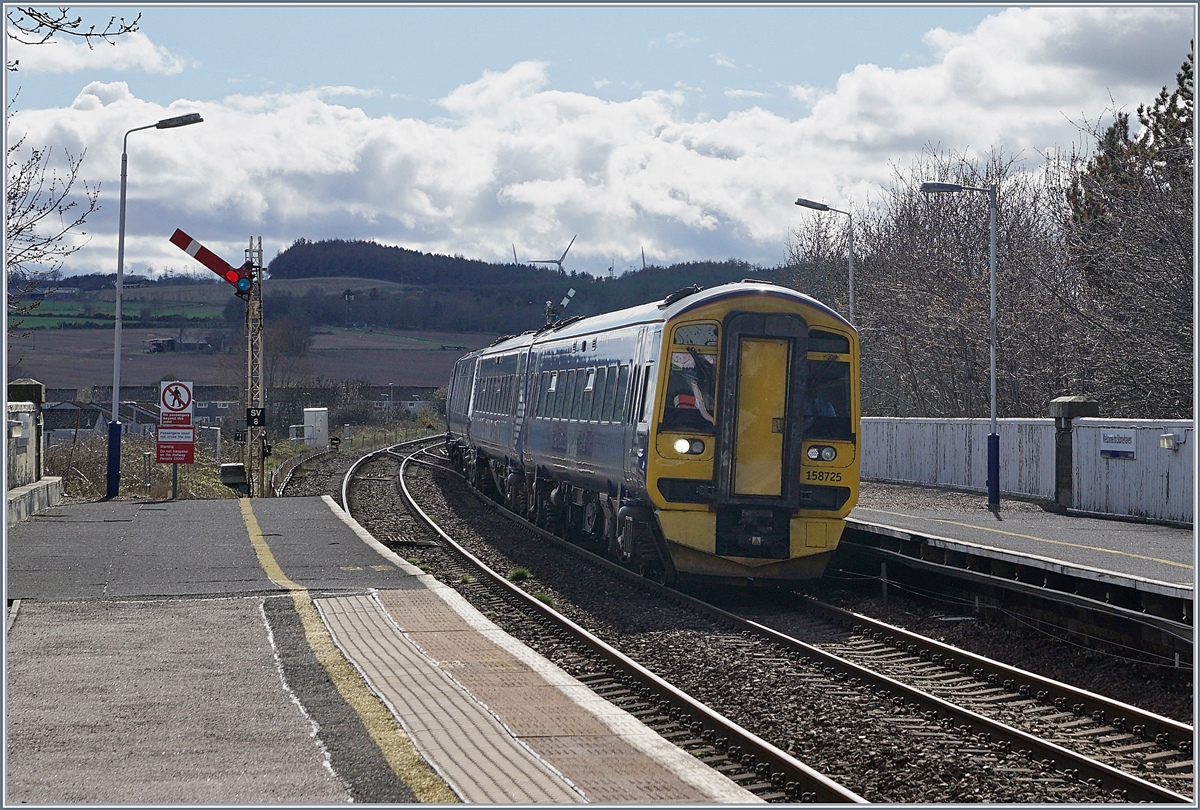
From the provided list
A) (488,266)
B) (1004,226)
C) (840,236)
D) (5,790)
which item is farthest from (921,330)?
(488,266)

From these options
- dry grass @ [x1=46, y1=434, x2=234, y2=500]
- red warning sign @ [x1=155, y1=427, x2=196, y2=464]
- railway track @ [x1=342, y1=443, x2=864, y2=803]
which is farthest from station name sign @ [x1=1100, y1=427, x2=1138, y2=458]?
dry grass @ [x1=46, y1=434, x2=234, y2=500]

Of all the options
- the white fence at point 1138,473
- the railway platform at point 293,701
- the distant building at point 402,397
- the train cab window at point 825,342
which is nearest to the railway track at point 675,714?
the railway platform at point 293,701

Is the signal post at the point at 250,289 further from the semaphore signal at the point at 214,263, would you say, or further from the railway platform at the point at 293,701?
the railway platform at the point at 293,701

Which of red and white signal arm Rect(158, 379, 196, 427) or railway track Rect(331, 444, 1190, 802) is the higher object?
red and white signal arm Rect(158, 379, 196, 427)

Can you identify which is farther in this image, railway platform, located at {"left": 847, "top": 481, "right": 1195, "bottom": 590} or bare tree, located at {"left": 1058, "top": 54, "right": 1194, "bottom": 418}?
bare tree, located at {"left": 1058, "top": 54, "right": 1194, "bottom": 418}

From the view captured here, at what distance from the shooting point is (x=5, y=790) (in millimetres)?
5848

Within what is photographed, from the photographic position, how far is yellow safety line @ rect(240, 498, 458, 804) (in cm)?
599

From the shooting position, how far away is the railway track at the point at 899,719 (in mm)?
7137

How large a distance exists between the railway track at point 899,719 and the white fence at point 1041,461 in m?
9.52

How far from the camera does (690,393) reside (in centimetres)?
1352

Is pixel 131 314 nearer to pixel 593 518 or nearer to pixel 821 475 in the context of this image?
pixel 593 518

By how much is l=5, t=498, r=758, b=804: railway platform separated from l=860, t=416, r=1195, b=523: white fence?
12.1 m

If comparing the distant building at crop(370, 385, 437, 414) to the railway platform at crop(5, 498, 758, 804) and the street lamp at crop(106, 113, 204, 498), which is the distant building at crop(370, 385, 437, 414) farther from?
the railway platform at crop(5, 498, 758, 804)

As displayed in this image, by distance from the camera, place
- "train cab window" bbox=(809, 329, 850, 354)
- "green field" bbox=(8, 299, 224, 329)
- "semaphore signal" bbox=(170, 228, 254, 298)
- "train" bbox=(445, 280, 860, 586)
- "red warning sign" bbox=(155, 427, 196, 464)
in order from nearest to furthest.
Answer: "train" bbox=(445, 280, 860, 586)
"train cab window" bbox=(809, 329, 850, 354)
"red warning sign" bbox=(155, 427, 196, 464)
"semaphore signal" bbox=(170, 228, 254, 298)
"green field" bbox=(8, 299, 224, 329)
